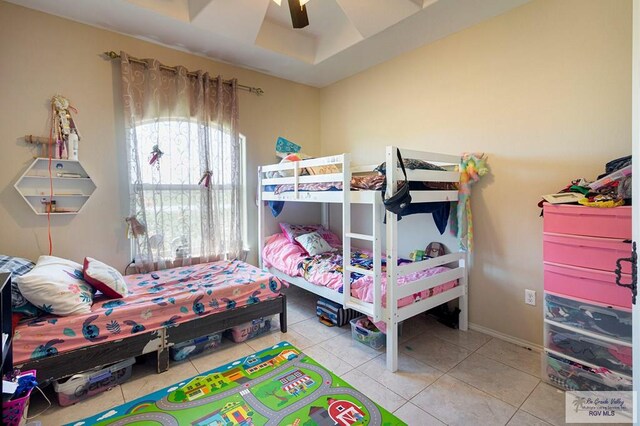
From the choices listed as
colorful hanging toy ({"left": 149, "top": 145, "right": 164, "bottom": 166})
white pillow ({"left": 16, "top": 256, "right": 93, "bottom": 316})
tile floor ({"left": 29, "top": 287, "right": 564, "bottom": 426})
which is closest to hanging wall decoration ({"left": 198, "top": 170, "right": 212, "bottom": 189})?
colorful hanging toy ({"left": 149, "top": 145, "right": 164, "bottom": 166})

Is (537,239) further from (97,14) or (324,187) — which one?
(97,14)

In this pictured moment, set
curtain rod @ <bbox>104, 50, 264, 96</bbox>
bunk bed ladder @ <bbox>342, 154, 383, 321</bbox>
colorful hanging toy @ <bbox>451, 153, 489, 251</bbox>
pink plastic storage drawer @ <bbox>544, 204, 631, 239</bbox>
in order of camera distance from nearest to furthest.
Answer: pink plastic storage drawer @ <bbox>544, 204, 631, 239</bbox> < bunk bed ladder @ <bbox>342, 154, 383, 321</bbox> < colorful hanging toy @ <bbox>451, 153, 489, 251</bbox> < curtain rod @ <bbox>104, 50, 264, 96</bbox>

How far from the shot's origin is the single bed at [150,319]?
1679mm

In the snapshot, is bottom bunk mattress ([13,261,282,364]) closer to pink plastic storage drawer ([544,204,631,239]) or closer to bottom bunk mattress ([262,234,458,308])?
bottom bunk mattress ([262,234,458,308])

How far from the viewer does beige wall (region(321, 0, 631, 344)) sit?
1.97 meters

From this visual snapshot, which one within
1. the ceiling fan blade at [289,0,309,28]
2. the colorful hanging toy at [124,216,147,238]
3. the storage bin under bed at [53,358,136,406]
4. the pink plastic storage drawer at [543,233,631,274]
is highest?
the ceiling fan blade at [289,0,309,28]

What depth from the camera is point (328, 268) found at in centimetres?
267

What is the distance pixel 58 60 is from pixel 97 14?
50 cm

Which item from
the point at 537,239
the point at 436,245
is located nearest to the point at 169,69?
the point at 436,245

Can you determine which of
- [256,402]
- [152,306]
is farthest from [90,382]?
[256,402]

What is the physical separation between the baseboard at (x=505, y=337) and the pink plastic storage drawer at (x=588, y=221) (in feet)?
3.40

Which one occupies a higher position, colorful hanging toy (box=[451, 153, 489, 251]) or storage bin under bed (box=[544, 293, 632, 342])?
colorful hanging toy (box=[451, 153, 489, 251])

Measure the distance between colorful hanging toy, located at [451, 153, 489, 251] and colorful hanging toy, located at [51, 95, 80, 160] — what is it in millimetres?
3261

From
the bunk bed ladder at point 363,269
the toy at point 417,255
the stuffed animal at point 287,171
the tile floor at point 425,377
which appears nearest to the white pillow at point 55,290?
the tile floor at point 425,377
